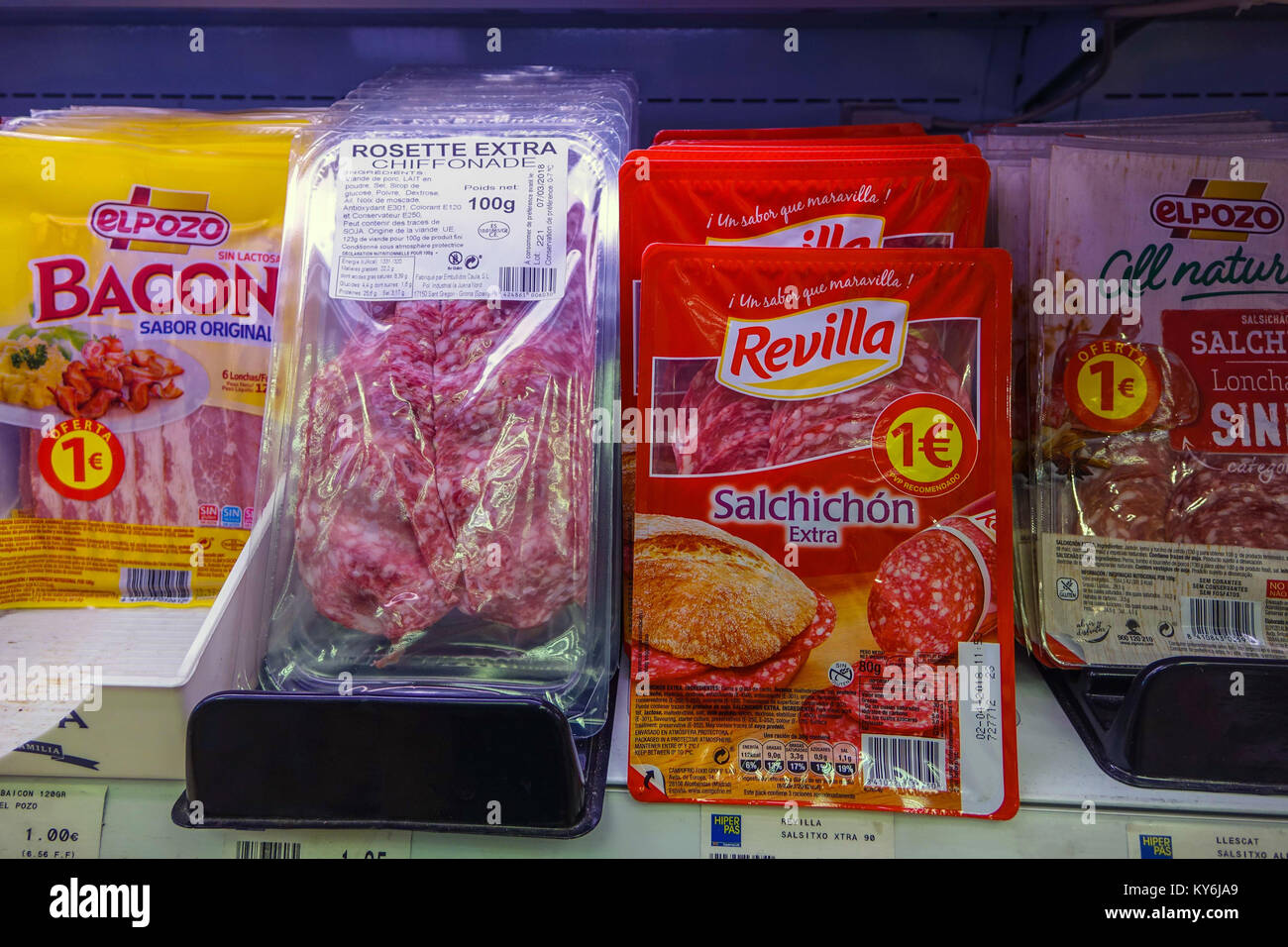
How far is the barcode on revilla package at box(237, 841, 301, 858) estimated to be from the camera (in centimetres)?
87

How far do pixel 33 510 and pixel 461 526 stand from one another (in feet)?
2.43

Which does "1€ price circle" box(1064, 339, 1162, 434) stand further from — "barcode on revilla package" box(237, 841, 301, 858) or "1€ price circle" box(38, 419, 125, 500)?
"1€ price circle" box(38, 419, 125, 500)

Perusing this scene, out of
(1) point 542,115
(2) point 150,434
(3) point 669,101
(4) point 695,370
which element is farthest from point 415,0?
(2) point 150,434

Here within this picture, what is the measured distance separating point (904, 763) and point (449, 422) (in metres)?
0.64

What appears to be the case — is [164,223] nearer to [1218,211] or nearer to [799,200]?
[799,200]

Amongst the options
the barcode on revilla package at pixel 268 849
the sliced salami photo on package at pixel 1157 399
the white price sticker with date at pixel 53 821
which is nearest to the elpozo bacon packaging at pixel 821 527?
the sliced salami photo on package at pixel 1157 399

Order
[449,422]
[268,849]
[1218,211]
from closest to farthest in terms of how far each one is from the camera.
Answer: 1. [268,849]
2. [449,422]
3. [1218,211]

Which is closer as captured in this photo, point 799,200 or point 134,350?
point 799,200

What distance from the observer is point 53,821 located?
89cm

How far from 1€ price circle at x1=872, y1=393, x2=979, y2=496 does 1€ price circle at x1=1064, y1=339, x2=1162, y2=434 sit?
0.28m

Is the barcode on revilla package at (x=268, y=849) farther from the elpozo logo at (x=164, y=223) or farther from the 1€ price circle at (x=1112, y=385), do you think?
the 1€ price circle at (x=1112, y=385)

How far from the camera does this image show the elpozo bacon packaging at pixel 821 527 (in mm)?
909

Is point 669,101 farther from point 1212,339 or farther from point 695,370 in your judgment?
point 1212,339

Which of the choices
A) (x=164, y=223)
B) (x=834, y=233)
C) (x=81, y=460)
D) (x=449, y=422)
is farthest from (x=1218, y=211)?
(x=81, y=460)
